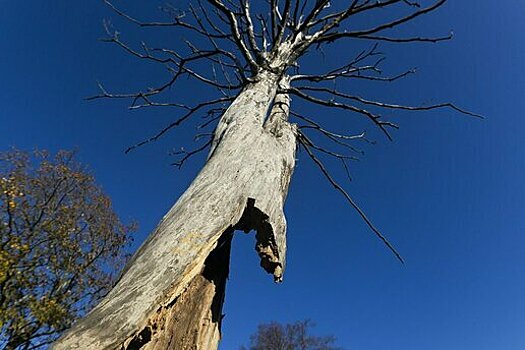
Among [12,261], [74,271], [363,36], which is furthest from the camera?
[74,271]

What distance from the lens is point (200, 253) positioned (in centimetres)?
152

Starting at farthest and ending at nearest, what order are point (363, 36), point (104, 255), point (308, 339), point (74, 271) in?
1. point (308, 339)
2. point (104, 255)
3. point (74, 271)
4. point (363, 36)

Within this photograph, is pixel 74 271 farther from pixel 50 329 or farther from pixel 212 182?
pixel 212 182

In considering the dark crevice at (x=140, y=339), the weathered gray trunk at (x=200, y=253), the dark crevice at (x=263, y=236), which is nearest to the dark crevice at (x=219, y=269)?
the weathered gray trunk at (x=200, y=253)

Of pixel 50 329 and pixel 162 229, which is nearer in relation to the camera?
pixel 162 229

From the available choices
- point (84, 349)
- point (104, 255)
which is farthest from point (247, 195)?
point (104, 255)

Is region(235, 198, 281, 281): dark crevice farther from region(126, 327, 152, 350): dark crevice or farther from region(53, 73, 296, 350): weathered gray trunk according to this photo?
region(126, 327, 152, 350): dark crevice

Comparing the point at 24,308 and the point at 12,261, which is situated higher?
the point at 12,261

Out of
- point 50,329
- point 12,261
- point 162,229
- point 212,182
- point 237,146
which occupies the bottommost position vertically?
point 162,229

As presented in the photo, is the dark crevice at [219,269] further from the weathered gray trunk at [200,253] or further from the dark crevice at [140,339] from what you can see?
the dark crevice at [140,339]

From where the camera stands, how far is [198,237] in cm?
155

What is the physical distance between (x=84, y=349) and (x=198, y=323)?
1.92 ft

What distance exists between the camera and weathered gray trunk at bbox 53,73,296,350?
1.25m

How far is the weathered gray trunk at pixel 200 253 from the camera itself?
1245 mm
